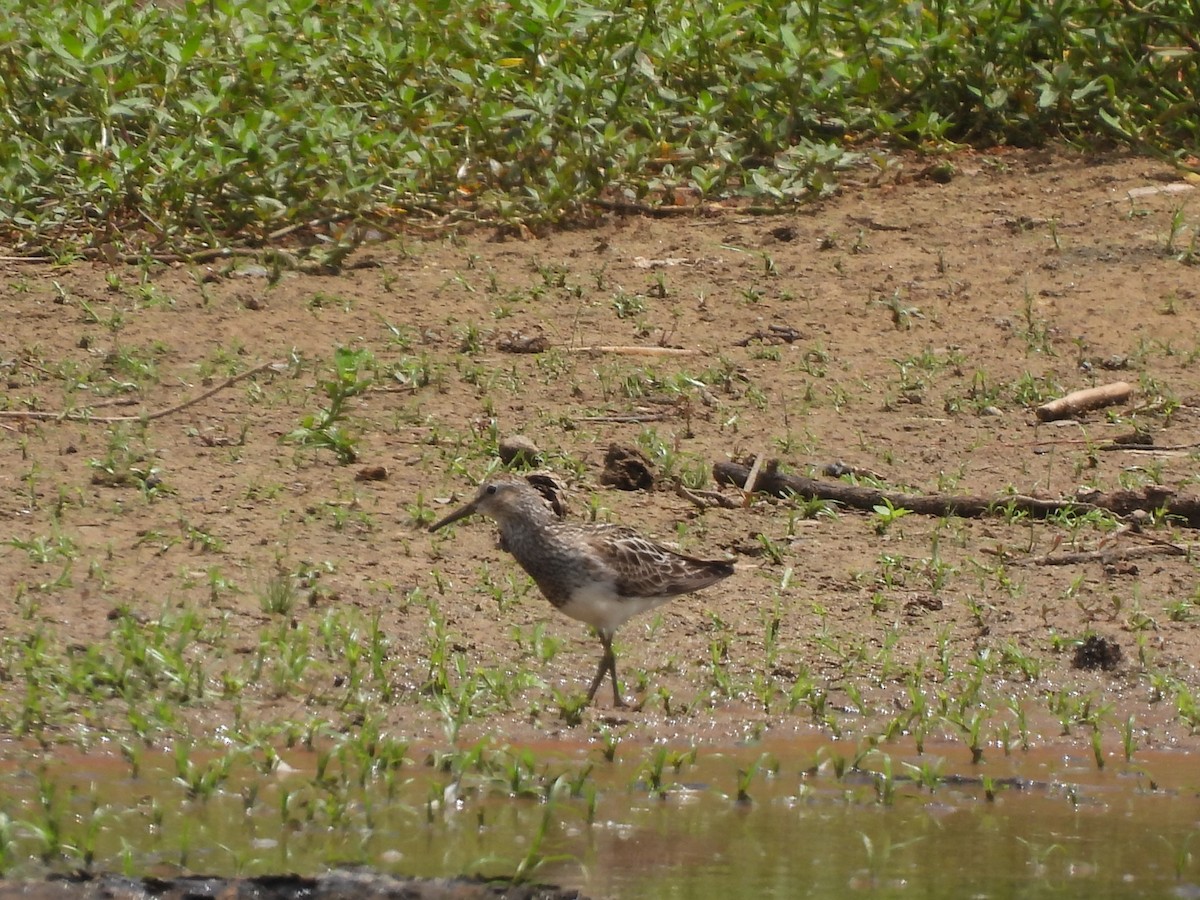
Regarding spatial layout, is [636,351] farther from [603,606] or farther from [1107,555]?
[603,606]

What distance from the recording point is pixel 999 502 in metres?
7.77

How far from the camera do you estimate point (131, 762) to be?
575 centimetres

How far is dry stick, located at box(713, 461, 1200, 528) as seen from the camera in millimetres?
7738

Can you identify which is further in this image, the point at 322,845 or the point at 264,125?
the point at 264,125

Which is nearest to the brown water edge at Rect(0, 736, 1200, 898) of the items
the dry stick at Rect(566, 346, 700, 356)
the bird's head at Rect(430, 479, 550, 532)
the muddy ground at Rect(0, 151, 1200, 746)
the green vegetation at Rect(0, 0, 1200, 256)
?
the muddy ground at Rect(0, 151, 1200, 746)

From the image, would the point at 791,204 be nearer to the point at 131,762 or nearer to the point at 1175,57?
the point at 1175,57

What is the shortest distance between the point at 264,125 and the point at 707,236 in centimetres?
236

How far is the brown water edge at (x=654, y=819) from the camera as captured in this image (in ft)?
16.4

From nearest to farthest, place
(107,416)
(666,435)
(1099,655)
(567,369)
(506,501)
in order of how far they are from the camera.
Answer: (1099,655) < (506,501) < (107,416) < (666,435) < (567,369)

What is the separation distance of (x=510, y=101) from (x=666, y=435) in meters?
3.32

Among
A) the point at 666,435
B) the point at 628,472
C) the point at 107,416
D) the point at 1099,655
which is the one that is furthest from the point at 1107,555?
the point at 107,416

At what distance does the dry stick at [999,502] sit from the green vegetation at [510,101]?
3133 millimetres

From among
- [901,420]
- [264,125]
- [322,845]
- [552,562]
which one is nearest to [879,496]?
[901,420]

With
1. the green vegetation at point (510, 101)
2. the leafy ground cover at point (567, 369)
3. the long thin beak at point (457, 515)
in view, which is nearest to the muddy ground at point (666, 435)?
the leafy ground cover at point (567, 369)
